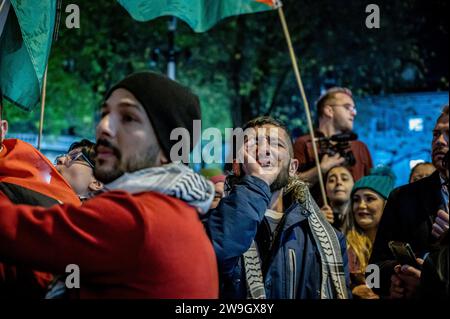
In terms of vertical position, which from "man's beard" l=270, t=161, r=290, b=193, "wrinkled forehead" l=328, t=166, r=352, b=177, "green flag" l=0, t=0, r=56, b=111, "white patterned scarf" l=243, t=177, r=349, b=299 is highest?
"green flag" l=0, t=0, r=56, b=111

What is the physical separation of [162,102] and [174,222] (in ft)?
1.70

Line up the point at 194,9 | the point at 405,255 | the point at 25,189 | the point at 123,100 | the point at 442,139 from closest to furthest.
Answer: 1. the point at 123,100
2. the point at 25,189
3. the point at 405,255
4. the point at 442,139
5. the point at 194,9

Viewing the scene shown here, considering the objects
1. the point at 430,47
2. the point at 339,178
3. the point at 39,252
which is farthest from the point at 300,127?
the point at 39,252

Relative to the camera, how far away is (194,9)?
5473 mm

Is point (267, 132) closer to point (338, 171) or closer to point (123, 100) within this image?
point (123, 100)

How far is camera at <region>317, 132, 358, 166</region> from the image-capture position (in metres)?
6.74

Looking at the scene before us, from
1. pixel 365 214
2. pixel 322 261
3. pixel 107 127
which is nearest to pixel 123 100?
pixel 107 127

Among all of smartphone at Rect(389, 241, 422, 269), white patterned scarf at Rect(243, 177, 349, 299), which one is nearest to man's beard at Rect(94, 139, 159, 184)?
white patterned scarf at Rect(243, 177, 349, 299)

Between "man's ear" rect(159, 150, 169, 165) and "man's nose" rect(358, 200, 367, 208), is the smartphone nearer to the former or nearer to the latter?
"man's ear" rect(159, 150, 169, 165)

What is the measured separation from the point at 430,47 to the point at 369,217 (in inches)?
638

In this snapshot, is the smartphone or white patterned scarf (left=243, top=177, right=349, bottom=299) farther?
white patterned scarf (left=243, top=177, right=349, bottom=299)

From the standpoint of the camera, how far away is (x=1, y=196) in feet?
9.39

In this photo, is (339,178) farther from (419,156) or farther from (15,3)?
(419,156)

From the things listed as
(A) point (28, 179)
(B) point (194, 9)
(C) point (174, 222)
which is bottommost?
(C) point (174, 222)
